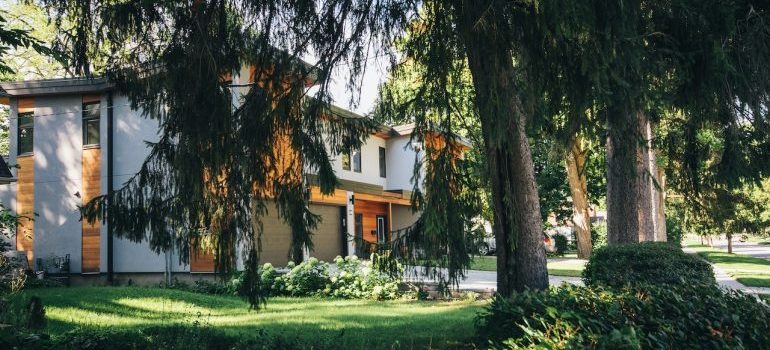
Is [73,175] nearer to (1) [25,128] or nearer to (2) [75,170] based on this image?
(2) [75,170]

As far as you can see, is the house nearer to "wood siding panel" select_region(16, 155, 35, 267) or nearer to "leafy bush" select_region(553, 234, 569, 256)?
"wood siding panel" select_region(16, 155, 35, 267)

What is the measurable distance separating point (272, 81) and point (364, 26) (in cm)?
124

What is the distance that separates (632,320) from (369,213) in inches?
906

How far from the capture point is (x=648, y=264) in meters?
9.23

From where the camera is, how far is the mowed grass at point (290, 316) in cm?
799

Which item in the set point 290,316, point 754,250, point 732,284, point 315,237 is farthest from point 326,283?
point 754,250

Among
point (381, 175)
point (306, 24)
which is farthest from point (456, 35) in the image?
point (381, 175)

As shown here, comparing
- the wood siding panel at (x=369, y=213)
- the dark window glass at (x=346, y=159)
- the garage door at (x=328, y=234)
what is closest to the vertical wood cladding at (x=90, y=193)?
the garage door at (x=328, y=234)

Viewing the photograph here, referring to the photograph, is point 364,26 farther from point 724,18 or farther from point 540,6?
point 724,18

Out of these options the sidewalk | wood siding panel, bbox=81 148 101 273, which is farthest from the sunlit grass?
wood siding panel, bbox=81 148 101 273

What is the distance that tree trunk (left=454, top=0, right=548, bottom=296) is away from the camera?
217 inches

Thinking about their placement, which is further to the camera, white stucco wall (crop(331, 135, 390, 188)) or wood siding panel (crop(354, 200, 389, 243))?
wood siding panel (crop(354, 200, 389, 243))

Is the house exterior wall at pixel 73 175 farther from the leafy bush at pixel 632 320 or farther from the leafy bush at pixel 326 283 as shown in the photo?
the leafy bush at pixel 632 320

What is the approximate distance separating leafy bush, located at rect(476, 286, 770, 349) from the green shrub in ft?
12.6
